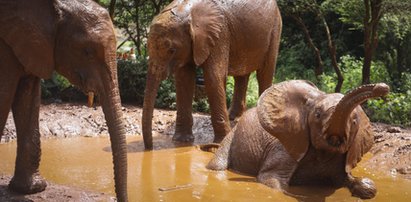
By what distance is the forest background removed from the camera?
13.7 metres

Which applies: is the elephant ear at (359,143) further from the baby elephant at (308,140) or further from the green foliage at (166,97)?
the green foliage at (166,97)

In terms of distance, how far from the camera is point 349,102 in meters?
6.33

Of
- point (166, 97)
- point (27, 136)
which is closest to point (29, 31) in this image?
point (27, 136)

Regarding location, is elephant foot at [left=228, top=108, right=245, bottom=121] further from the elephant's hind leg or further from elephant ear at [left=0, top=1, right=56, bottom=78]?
elephant ear at [left=0, top=1, right=56, bottom=78]

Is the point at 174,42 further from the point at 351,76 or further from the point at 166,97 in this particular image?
the point at 351,76

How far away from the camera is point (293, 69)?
2152 centimetres

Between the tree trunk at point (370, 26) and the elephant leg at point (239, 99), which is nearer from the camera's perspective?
the elephant leg at point (239, 99)

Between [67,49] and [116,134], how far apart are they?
0.88 metres

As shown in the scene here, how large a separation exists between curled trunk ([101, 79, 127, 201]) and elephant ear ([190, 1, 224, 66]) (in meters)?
4.90

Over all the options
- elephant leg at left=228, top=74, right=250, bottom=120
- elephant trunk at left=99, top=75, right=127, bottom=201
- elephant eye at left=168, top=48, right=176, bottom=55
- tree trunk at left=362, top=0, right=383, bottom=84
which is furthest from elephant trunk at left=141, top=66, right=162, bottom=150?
tree trunk at left=362, top=0, right=383, bottom=84

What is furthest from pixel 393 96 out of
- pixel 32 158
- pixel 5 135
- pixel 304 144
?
pixel 32 158

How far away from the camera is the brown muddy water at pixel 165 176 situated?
704 centimetres

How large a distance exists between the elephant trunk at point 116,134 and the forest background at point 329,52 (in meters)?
8.41

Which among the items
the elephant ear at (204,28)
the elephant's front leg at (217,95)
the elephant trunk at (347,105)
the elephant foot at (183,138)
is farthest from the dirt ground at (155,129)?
the elephant trunk at (347,105)
